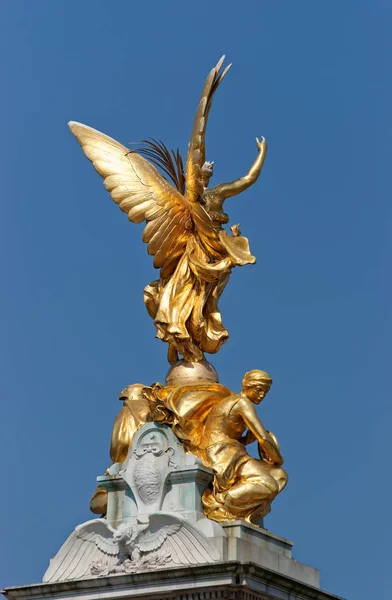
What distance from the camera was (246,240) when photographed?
24906 millimetres

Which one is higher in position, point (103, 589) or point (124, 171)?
point (124, 171)

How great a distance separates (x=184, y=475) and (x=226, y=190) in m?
4.53

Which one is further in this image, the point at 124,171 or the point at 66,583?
the point at 124,171

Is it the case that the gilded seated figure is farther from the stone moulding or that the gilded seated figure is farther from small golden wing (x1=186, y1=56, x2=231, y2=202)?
small golden wing (x1=186, y1=56, x2=231, y2=202)

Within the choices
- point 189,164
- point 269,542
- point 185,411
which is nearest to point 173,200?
point 189,164

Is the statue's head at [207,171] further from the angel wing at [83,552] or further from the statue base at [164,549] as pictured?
the angel wing at [83,552]

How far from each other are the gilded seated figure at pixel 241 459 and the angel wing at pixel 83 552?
1400 millimetres

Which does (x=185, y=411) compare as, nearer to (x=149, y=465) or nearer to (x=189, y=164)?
(x=149, y=465)

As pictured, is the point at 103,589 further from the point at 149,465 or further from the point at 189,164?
the point at 189,164

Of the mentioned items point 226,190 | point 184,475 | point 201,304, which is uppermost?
point 226,190

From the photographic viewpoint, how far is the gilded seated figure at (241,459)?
2308cm

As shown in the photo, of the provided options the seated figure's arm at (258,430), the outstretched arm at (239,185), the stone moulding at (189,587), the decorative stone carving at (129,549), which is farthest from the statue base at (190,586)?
the outstretched arm at (239,185)

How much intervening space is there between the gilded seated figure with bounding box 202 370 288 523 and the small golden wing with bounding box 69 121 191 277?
7.60 ft

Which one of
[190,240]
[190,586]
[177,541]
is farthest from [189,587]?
[190,240]
